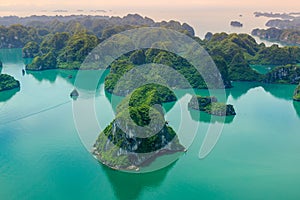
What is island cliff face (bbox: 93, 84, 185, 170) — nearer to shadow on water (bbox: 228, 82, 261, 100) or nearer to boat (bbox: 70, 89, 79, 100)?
boat (bbox: 70, 89, 79, 100)

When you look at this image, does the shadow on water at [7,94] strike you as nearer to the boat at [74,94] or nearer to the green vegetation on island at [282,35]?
the boat at [74,94]

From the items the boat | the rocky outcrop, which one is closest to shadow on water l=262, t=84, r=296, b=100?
Answer: the rocky outcrop

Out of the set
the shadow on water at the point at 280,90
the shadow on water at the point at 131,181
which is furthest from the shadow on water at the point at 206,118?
the shadow on water at the point at 280,90

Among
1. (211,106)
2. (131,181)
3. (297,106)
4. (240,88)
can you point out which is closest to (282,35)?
(240,88)

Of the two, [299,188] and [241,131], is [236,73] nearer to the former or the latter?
[241,131]

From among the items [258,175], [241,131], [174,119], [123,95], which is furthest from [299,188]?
[123,95]

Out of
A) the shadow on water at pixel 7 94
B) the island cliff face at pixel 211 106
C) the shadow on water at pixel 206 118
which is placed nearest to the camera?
the shadow on water at pixel 206 118
